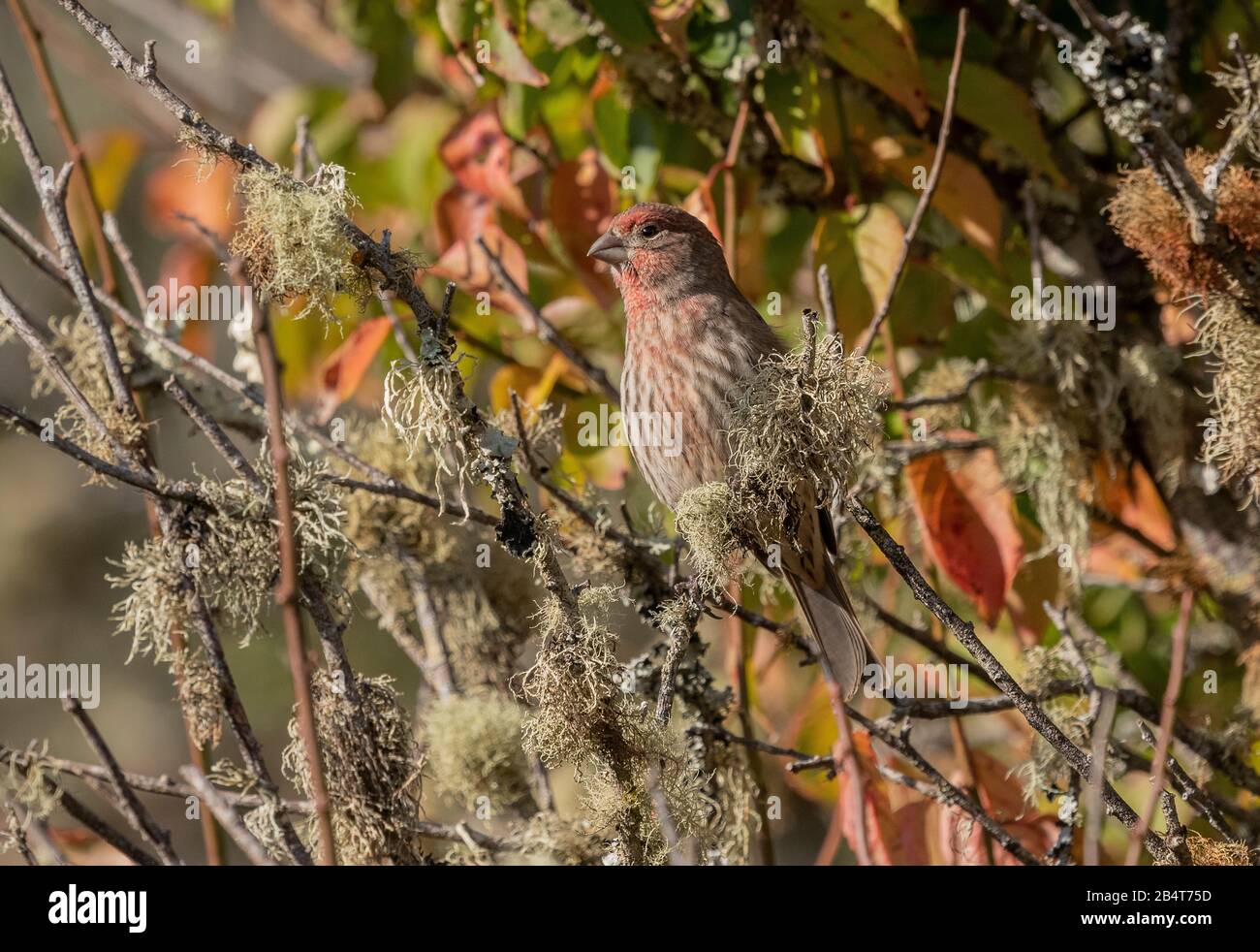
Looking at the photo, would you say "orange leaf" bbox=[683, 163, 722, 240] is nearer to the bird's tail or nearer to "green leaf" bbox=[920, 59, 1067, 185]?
"green leaf" bbox=[920, 59, 1067, 185]

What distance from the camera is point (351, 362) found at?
4156mm

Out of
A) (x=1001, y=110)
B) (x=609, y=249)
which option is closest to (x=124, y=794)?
(x=609, y=249)

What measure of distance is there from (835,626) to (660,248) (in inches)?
52.4

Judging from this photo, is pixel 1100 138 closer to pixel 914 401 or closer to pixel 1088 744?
pixel 914 401

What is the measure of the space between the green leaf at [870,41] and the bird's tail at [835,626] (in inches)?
53.7

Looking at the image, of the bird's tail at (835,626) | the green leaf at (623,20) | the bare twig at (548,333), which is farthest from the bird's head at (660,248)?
the bird's tail at (835,626)

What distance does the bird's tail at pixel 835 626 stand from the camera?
148 inches

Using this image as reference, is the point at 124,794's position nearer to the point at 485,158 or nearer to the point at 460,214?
the point at 460,214

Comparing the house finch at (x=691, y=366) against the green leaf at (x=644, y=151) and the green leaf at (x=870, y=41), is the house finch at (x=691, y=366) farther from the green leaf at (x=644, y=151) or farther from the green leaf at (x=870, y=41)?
the green leaf at (x=870, y=41)

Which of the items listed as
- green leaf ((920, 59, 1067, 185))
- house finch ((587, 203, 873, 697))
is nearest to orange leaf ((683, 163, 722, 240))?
house finch ((587, 203, 873, 697))

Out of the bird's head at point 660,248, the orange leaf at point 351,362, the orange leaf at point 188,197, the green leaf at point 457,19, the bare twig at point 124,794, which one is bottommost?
the bare twig at point 124,794

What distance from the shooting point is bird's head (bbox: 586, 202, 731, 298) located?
4.38 metres
